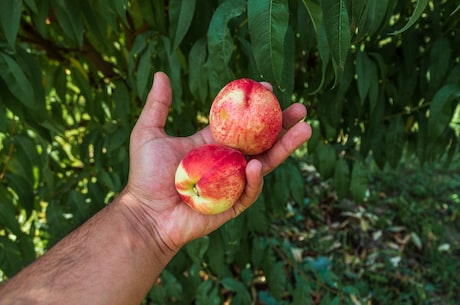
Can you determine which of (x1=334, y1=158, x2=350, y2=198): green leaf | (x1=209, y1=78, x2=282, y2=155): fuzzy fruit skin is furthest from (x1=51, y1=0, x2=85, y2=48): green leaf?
(x1=334, y1=158, x2=350, y2=198): green leaf

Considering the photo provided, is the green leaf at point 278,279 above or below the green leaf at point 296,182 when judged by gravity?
below

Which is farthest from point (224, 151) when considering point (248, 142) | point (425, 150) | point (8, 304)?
point (425, 150)

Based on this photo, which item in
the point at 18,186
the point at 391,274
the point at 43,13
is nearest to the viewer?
the point at 43,13

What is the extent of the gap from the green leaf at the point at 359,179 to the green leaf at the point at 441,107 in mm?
464

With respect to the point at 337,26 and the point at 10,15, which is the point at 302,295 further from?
the point at 10,15

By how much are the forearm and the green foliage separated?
11.7 inches

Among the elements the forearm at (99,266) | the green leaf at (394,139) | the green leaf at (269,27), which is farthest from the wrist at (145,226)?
the green leaf at (394,139)

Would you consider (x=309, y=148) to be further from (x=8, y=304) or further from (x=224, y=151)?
(x=8, y=304)

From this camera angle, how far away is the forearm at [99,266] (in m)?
1.43

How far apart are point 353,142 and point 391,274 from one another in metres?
1.80

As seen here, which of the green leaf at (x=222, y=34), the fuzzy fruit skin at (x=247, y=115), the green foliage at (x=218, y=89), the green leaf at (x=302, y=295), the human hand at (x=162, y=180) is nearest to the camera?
the green leaf at (x=222, y=34)

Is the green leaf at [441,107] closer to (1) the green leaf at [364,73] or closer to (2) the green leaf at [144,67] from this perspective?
(1) the green leaf at [364,73]

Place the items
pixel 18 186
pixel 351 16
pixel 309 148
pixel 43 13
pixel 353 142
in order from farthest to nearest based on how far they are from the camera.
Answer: pixel 353 142 < pixel 309 148 < pixel 18 186 < pixel 43 13 < pixel 351 16

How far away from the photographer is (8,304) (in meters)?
1.41
